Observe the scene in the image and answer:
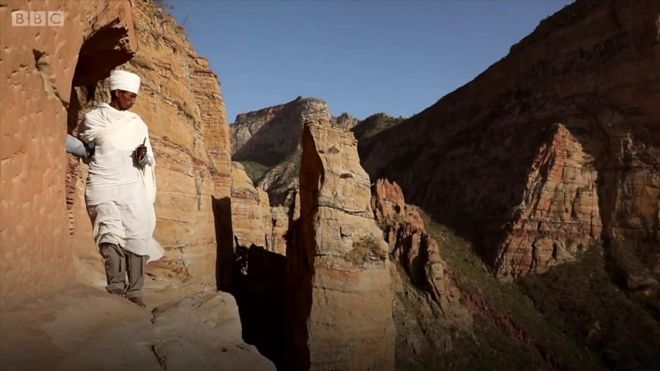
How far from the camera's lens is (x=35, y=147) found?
361 cm

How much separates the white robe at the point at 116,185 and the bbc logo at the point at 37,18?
2.85 feet

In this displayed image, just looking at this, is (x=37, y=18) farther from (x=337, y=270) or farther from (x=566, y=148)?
(x=566, y=148)

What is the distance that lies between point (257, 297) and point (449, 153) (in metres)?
24.4

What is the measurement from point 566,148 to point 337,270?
2105cm

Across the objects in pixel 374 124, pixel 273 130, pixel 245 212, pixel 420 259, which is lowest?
pixel 420 259

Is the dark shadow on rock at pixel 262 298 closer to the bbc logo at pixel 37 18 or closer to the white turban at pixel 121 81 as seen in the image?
the white turban at pixel 121 81

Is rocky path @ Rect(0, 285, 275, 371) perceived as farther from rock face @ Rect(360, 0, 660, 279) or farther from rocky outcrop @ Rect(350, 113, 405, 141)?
rocky outcrop @ Rect(350, 113, 405, 141)

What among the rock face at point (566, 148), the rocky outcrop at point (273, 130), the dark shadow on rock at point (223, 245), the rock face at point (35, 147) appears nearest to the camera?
the rock face at point (35, 147)

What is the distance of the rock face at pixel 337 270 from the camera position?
14.2 m

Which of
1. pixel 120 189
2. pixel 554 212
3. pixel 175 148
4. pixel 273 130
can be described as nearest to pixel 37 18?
pixel 120 189

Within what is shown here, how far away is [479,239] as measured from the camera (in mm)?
31844

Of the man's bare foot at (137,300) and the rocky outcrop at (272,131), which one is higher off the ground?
the rocky outcrop at (272,131)

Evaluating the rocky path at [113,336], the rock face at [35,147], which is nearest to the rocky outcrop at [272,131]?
the rock face at [35,147]

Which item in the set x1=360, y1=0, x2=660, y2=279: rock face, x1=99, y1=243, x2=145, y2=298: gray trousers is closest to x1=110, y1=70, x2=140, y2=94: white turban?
x1=99, y1=243, x2=145, y2=298: gray trousers
